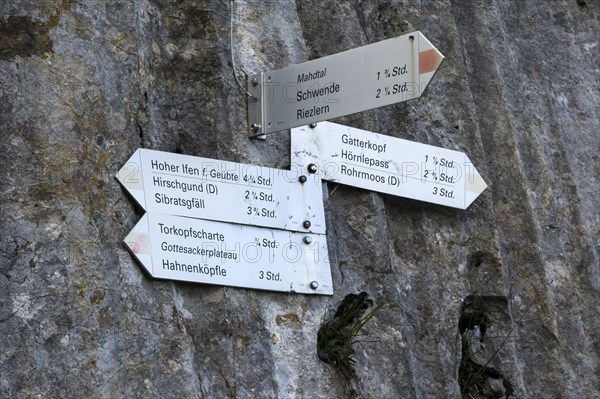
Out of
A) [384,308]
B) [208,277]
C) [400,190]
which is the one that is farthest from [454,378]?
[208,277]

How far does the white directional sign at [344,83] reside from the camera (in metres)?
5.45

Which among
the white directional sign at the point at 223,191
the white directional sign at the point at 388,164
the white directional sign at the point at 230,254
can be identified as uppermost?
the white directional sign at the point at 388,164

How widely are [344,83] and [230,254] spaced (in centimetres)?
92

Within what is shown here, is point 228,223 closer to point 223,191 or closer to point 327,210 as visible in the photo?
point 223,191

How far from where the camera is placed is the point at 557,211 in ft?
24.7

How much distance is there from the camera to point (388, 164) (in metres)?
6.54

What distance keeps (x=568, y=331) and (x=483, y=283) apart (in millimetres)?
696

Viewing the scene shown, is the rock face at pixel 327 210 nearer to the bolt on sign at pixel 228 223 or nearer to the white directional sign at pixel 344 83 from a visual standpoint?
the bolt on sign at pixel 228 223

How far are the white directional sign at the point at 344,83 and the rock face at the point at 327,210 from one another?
21 cm

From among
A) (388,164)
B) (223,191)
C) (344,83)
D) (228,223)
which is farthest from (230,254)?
(388,164)

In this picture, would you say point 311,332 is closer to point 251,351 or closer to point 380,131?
point 251,351

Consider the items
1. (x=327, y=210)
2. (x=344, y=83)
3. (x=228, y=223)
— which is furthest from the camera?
(x=327, y=210)

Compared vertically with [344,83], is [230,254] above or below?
below

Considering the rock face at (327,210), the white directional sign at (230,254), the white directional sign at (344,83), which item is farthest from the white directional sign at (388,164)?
the white directional sign at (230,254)
